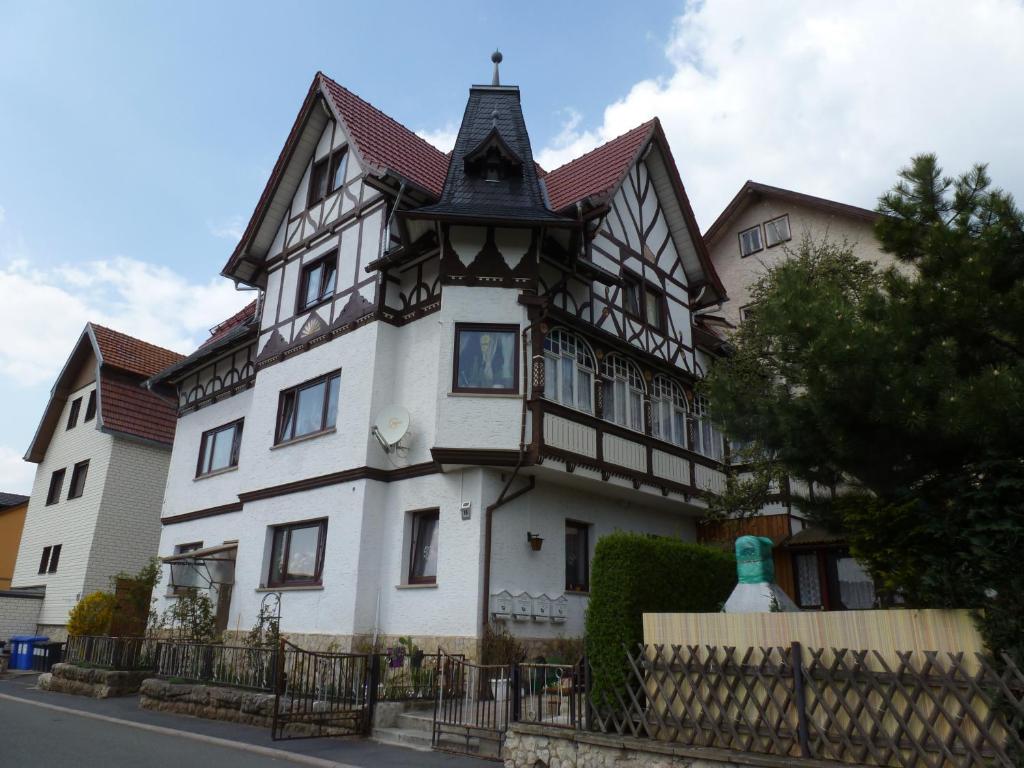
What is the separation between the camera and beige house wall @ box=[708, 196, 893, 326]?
24.5 metres

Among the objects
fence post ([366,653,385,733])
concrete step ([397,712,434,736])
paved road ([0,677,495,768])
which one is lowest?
paved road ([0,677,495,768])

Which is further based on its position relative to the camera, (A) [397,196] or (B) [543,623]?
(A) [397,196]

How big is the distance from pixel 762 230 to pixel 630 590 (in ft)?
68.4

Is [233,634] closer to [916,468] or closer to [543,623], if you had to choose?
[543,623]

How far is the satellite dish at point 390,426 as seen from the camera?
14672 mm

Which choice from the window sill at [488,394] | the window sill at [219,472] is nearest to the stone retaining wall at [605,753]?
the window sill at [488,394]

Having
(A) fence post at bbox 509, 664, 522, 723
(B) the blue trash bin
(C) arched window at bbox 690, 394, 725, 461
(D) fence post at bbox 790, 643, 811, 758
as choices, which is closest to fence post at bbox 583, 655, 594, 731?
(A) fence post at bbox 509, 664, 522, 723

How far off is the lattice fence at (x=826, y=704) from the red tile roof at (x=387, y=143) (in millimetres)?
11675

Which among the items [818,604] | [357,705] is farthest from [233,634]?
[818,604]

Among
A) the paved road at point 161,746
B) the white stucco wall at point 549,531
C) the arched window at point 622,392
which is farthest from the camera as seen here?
the arched window at point 622,392

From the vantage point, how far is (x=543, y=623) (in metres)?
14.0

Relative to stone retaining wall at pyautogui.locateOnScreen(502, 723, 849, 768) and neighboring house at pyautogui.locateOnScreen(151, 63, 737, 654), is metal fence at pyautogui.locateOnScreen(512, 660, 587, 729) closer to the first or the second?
stone retaining wall at pyautogui.locateOnScreen(502, 723, 849, 768)

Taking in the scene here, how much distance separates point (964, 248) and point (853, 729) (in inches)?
184

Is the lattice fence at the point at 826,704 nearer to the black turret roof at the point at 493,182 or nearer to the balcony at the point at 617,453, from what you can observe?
the balcony at the point at 617,453
